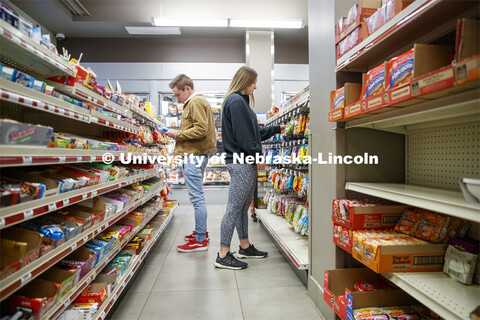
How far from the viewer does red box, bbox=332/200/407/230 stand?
1524 millimetres

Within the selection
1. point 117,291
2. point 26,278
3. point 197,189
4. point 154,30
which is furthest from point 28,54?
point 154,30

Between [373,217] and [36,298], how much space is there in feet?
5.44

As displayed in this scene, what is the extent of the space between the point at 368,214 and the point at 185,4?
5397 mm

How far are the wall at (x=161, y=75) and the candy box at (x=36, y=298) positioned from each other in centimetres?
532

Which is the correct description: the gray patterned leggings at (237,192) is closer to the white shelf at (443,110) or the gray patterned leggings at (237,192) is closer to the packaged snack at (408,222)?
the white shelf at (443,110)

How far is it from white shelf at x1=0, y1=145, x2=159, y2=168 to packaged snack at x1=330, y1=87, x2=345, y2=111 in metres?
1.47

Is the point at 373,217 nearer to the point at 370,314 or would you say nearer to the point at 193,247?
the point at 370,314

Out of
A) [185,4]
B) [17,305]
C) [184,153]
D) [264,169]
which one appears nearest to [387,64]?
[17,305]

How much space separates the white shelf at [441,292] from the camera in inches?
39.1

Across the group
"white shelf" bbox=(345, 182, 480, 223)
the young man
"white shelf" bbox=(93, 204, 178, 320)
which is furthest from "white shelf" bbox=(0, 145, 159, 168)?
"white shelf" bbox=(345, 182, 480, 223)

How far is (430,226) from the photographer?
1376 mm

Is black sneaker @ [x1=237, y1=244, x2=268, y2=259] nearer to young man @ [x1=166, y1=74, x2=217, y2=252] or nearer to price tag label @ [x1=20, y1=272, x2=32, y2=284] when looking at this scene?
young man @ [x1=166, y1=74, x2=217, y2=252]

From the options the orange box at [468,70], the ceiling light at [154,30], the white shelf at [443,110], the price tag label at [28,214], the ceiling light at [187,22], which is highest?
the ceiling light at [154,30]

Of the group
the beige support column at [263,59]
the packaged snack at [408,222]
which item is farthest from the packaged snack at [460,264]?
the beige support column at [263,59]
